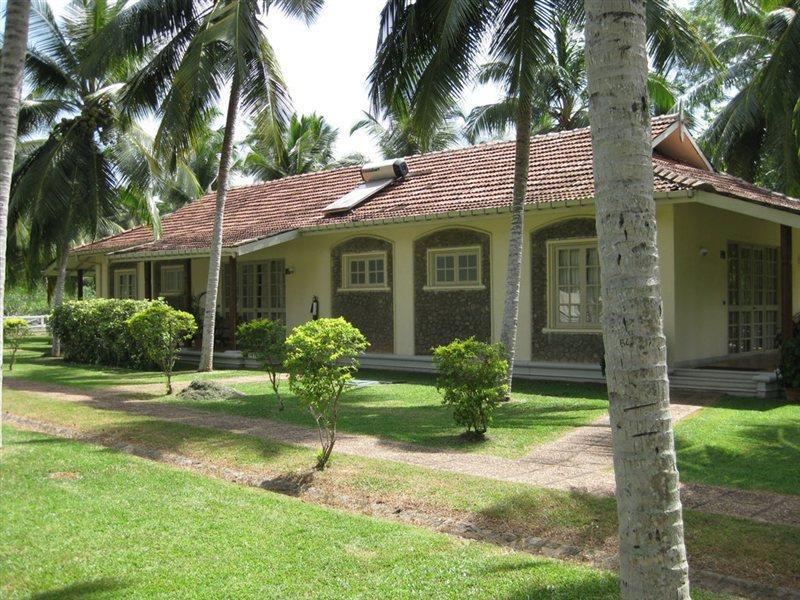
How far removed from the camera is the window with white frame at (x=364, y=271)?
57.5 feet

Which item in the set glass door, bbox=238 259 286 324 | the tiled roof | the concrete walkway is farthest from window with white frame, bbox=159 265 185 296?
the concrete walkway

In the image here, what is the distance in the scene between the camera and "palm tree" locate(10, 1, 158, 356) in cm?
1981

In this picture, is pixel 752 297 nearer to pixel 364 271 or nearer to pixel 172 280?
pixel 364 271

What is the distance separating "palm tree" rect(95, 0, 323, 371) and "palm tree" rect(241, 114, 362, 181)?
20492 mm

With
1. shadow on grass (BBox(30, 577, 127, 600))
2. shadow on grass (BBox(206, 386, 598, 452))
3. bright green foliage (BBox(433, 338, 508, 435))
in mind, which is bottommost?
shadow on grass (BBox(30, 577, 127, 600))

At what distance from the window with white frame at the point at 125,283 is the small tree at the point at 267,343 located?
43.7 ft

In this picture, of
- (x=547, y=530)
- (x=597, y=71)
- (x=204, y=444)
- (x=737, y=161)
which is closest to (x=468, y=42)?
(x=204, y=444)

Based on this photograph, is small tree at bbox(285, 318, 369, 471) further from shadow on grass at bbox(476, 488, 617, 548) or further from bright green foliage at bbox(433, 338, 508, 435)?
shadow on grass at bbox(476, 488, 617, 548)

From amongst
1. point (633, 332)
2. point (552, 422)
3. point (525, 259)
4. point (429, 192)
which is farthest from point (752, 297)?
point (633, 332)

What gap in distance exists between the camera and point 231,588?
4.77 m

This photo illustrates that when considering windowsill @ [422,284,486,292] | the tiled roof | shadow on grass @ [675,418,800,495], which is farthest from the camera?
windowsill @ [422,284,486,292]

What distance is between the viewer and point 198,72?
14.5 m

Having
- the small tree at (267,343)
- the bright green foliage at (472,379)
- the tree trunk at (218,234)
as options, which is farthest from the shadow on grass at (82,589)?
the tree trunk at (218,234)

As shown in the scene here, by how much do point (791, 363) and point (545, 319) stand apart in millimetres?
4539
